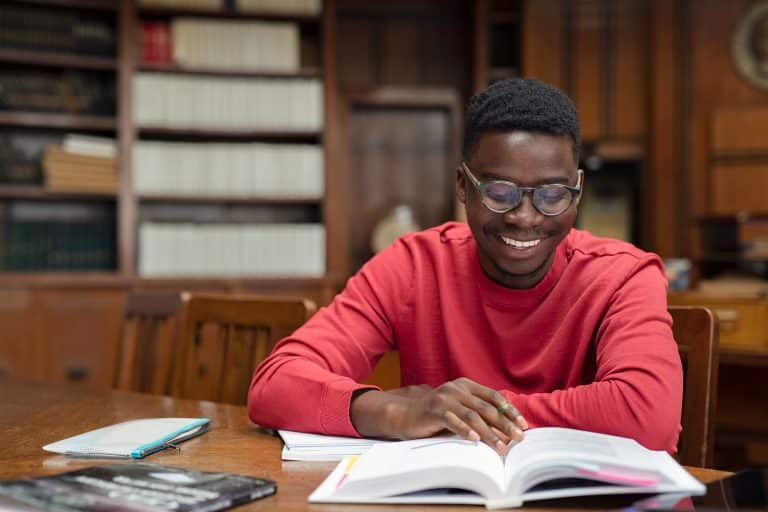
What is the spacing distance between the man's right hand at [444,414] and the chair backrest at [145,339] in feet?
3.17

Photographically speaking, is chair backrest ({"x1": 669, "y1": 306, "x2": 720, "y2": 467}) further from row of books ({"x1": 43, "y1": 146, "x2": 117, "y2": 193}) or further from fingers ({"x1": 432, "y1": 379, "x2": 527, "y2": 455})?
row of books ({"x1": 43, "y1": 146, "x2": 117, "y2": 193})

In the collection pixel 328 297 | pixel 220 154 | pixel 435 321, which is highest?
pixel 220 154

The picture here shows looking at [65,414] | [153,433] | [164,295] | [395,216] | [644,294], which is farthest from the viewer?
[395,216]

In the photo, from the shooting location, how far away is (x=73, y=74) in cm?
427

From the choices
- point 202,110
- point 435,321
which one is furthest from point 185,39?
point 435,321

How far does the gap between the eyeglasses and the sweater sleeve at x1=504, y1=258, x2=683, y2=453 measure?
19cm

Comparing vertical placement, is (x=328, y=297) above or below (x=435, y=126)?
below

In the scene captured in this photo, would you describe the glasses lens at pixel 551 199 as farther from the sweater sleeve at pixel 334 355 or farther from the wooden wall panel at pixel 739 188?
the wooden wall panel at pixel 739 188

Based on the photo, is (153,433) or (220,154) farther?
(220,154)

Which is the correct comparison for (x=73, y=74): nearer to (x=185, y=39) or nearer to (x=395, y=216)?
(x=185, y=39)

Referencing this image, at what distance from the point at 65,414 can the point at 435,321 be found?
2.19ft

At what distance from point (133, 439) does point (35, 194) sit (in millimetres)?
3221

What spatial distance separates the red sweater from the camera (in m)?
1.18

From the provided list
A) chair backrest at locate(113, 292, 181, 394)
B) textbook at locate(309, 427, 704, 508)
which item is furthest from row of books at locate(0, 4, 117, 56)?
textbook at locate(309, 427, 704, 508)
